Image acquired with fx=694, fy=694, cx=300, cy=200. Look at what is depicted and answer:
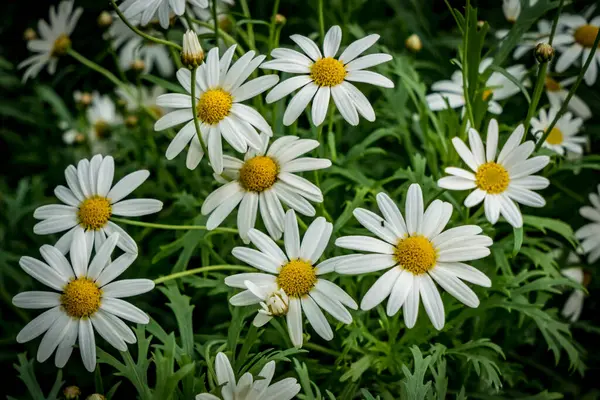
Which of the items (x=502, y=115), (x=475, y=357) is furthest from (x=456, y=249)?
(x=502, y=115)

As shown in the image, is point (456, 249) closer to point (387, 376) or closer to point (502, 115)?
point (387, 376)

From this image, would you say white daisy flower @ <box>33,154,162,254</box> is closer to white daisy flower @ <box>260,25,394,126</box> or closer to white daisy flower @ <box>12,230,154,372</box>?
white daisy flower @ <box>12,230,154,372</box>

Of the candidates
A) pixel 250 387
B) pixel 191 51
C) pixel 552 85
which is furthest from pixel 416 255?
pixel 552 85

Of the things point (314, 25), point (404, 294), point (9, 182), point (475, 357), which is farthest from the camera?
point (9, 182)

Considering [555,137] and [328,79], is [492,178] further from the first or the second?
[555,137]

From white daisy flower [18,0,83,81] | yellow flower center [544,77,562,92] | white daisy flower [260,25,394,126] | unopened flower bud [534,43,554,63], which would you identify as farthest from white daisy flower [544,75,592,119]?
white daisy flower [18,0,83,81]

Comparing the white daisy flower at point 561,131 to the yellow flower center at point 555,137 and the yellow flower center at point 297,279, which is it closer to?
the yellow flower center at point 555,137
